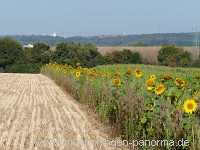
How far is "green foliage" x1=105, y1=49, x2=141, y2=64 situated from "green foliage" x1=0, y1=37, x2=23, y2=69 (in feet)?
44.9

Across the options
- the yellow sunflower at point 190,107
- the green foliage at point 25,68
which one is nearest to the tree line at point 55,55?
the green foliage at point 25,68

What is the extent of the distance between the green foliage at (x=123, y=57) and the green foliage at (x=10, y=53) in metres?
Answer: 13.7

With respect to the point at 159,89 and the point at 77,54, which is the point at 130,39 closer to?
the point at 77,54

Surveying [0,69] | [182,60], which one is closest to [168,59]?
[182,60]

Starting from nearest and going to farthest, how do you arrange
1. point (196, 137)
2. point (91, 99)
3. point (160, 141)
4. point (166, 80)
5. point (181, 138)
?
point (196, 137), point (181, 138), point (160, 141), point (166, 80), point (91, 99)

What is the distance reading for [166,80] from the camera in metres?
7.94

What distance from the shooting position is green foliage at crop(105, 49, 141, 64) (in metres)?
76.1

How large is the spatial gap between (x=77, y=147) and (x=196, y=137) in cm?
303

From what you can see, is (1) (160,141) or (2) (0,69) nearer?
(1) (160,141)

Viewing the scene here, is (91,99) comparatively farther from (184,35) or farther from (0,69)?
(184,35)

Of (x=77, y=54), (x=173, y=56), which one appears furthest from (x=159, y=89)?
(x=173, y=56)

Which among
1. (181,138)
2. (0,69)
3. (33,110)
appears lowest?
(0,69)

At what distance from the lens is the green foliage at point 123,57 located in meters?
76.1

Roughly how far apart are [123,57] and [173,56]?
7.89m
